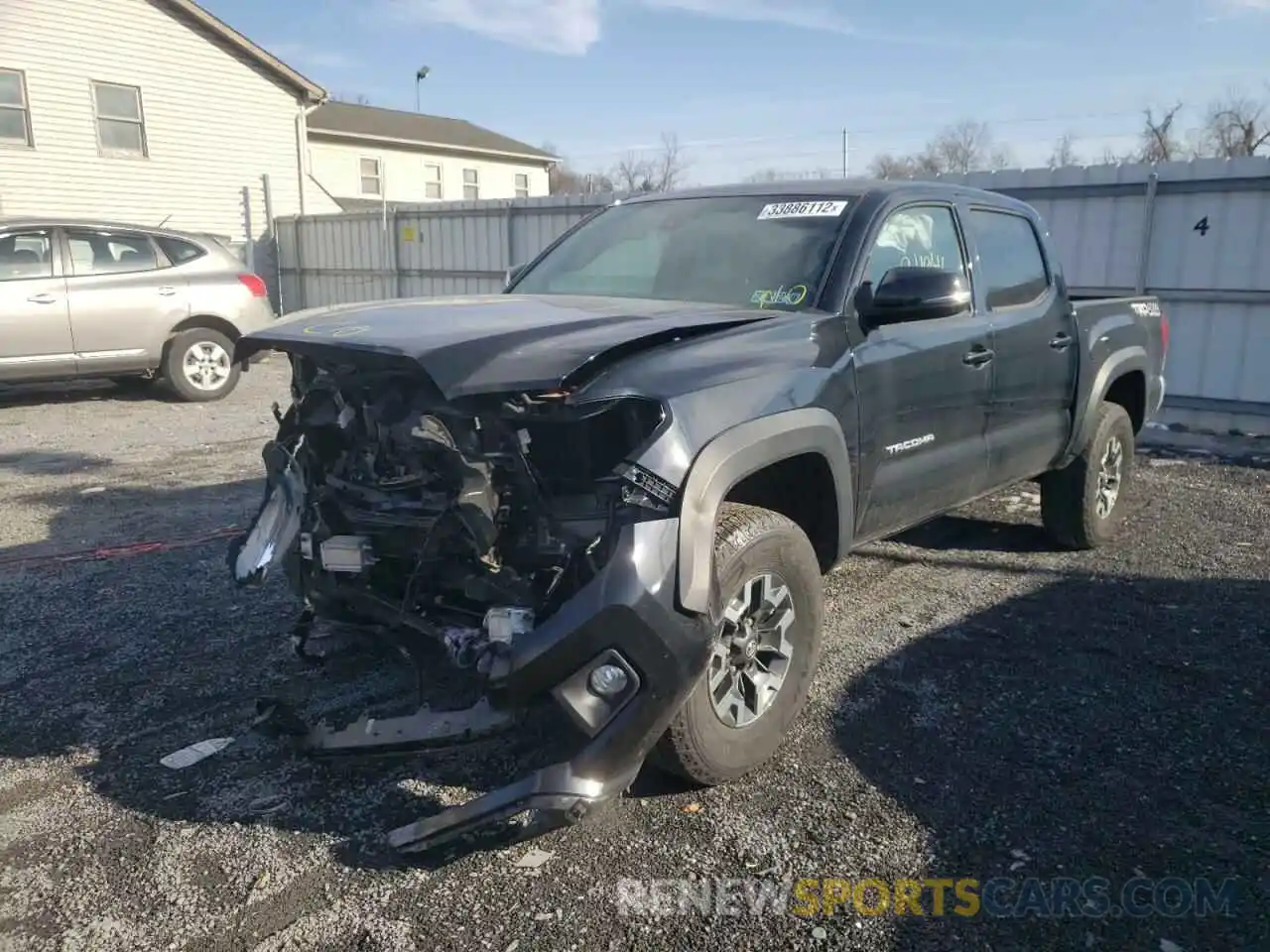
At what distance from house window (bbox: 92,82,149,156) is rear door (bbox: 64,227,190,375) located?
9.15 metres

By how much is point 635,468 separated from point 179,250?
9.49 metres

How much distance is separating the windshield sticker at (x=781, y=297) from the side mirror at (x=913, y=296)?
0.22 meters

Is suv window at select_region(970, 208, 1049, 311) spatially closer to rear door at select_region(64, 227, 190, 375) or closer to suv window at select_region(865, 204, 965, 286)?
suv window at select_region(865, 204, 965, 286)

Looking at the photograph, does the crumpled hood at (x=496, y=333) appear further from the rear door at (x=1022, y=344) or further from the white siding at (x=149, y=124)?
the white siding at (x=149, y=124)

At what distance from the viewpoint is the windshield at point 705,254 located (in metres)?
3.91

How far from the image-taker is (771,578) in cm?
322

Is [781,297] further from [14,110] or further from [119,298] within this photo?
[14,110]

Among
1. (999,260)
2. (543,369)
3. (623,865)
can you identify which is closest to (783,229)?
(999,260)

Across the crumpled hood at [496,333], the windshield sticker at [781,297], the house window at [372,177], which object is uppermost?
the house window at [372,177]

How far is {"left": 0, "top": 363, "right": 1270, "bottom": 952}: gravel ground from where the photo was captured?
259 cm

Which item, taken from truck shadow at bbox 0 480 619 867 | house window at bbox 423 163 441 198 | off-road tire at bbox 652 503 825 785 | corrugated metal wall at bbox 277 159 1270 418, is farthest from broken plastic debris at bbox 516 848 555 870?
house window at bbox 423 163 441 198

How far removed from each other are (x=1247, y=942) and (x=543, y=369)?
228 cm

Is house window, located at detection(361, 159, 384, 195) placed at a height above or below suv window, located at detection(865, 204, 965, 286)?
above

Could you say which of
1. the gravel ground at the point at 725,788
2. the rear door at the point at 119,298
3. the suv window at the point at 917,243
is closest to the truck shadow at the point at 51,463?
the rear door at the point at 119,298
